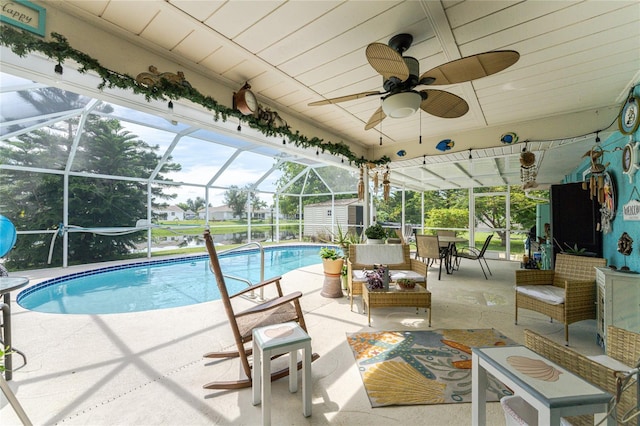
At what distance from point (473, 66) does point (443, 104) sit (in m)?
0.55

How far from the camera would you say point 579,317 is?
2674 millimetres

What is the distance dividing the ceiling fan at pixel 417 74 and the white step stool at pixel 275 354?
5.88ft

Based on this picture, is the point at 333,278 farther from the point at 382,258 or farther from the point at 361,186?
the point at 361,186

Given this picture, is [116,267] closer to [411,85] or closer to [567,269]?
[411,85]

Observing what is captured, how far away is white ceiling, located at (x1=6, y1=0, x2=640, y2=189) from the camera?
1.73 m

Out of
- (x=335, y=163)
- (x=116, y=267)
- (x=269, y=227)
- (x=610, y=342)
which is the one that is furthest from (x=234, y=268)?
(x=610, y=342)

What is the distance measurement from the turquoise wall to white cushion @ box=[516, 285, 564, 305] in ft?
2.21

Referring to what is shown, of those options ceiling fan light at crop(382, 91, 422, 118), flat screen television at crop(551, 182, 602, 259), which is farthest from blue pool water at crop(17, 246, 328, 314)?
flat screen television at crop(551, 182, 602, 259)

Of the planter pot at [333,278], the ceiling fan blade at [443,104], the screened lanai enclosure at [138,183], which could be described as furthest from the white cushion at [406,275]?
the ceiling fan blade at [443,104]

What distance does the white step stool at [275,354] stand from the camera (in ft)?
4.86

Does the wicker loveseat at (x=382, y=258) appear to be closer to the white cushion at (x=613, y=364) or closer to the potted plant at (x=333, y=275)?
the potted plant at (x=333, y=275)

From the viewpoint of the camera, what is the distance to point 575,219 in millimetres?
3760

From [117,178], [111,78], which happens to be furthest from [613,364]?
[117,178]

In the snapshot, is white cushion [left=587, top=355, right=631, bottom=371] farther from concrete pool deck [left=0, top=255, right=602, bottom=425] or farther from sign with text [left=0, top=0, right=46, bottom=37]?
sign with text [left=0, top=0, right=46, bottom=37]
